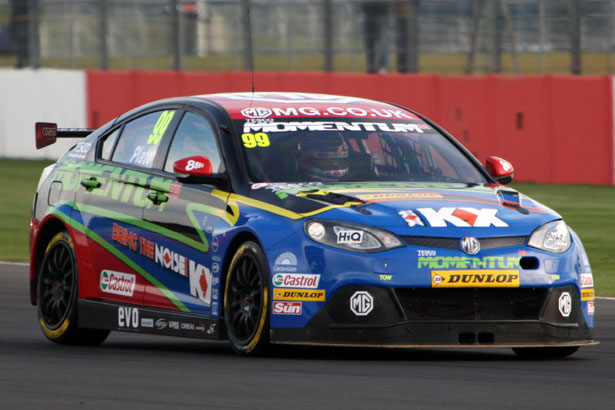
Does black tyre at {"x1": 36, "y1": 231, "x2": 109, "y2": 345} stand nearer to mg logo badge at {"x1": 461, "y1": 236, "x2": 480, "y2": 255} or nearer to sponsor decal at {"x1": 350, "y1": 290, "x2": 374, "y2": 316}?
sponsor decal at {"x1": 350, "y1": 290, "x2": 374, "y2": 316}

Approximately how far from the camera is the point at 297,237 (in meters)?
7.62

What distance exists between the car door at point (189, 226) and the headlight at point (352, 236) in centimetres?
61

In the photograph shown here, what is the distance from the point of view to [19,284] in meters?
13.0

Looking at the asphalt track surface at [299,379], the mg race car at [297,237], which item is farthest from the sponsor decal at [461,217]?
the asphalt track surface at [299,379]

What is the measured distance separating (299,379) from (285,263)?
756 mm

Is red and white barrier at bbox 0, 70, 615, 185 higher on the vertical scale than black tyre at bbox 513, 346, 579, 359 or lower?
higher

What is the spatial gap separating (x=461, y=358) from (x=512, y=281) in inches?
25.4

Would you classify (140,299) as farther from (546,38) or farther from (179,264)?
A: (546,38)

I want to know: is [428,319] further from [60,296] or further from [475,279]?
[60,296]

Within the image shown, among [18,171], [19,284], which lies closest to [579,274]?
[19,284]

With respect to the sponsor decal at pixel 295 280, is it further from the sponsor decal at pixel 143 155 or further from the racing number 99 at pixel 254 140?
the sponsor decal at pixel 143 155

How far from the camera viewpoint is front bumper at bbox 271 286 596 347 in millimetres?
7539

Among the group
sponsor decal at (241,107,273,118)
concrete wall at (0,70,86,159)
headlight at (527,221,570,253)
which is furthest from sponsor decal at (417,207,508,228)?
concrete wall at (0,70,86,159)

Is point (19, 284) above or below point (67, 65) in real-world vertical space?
below
